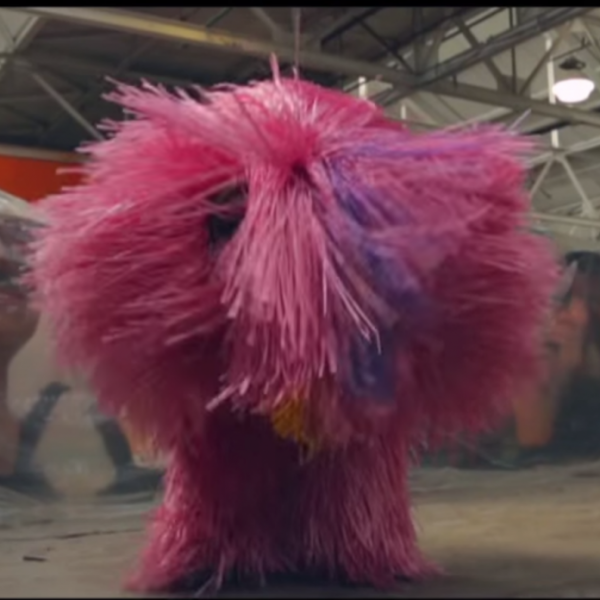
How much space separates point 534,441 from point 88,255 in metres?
1.43

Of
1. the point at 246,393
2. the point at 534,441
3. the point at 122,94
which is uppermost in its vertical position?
the point at 122,94

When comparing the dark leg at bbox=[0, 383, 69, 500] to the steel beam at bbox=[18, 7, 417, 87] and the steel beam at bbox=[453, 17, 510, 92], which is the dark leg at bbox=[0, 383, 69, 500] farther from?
the steel beam at bbox=[453, 17, 510, 92]

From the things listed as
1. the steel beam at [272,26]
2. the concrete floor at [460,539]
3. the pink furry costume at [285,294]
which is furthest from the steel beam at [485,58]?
the pink furry costume at [285,294]

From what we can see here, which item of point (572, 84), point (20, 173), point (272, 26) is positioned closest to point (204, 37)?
point (272, 26)

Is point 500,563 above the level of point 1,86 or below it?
below

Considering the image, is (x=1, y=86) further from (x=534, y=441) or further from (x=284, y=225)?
(x=284, y=225)

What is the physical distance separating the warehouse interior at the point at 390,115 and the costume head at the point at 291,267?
5 cm

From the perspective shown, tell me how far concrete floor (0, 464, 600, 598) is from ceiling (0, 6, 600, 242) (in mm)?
785

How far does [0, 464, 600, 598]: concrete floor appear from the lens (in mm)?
433

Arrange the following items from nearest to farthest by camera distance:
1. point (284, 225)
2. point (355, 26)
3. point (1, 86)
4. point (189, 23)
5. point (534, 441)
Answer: point (284, 225)
point (534, 441)
point (189, 23)
point (355, 26)
point (1, 86)

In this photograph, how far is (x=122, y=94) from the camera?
0.49 meters

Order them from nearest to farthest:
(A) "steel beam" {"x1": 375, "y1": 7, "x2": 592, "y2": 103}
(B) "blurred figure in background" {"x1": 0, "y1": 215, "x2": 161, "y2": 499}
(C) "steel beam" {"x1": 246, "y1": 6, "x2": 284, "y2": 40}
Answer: (B) "blurred figure in background" {"x1": 0, "y1": 215, "x2": 161, "y2": 499}, (C) "steel beam" {"x1": 246, "y1": 6, "x2": 284, "y2": 40}, (A) "steel beam" {"x1": 375, "y1": 7, "x2": 592, "y2": 103}

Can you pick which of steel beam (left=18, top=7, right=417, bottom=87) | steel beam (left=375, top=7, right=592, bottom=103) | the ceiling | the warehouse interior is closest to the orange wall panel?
the warehouse interior

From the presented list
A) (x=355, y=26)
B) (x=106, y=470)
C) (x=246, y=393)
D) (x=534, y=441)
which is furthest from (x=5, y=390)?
(x=355, y=26)
